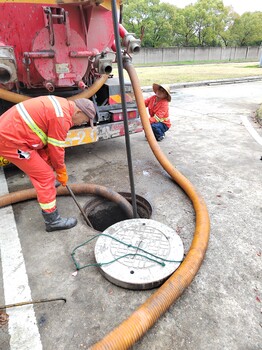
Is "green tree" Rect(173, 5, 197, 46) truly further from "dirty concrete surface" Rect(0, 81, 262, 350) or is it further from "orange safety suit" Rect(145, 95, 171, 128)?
"dirty concrete surface" Rect(0, 81, 262, 350)

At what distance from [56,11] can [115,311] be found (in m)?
3.20

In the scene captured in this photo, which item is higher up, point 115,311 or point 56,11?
point 56,11

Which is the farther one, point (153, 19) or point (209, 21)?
point (209, 21)

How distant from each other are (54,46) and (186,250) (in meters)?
2.69

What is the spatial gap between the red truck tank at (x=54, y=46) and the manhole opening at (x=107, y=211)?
1034 mm

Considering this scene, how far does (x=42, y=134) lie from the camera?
8.28 ft

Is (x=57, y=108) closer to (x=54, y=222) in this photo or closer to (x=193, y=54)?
(x=54, y=222)

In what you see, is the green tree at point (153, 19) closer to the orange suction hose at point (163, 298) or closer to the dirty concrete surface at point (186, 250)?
the dirty concrete surface at point (186, 250)

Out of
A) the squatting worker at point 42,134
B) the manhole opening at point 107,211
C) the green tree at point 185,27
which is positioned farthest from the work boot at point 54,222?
the green tree at point 185,27

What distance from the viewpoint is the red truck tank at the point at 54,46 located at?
3031mm

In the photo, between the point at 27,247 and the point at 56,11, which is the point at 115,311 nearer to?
the point at 27,247

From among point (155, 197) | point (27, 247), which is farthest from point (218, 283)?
point (27, 247)

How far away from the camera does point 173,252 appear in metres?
2.33

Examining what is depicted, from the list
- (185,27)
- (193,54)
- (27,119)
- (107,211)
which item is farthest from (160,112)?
(185,27)
